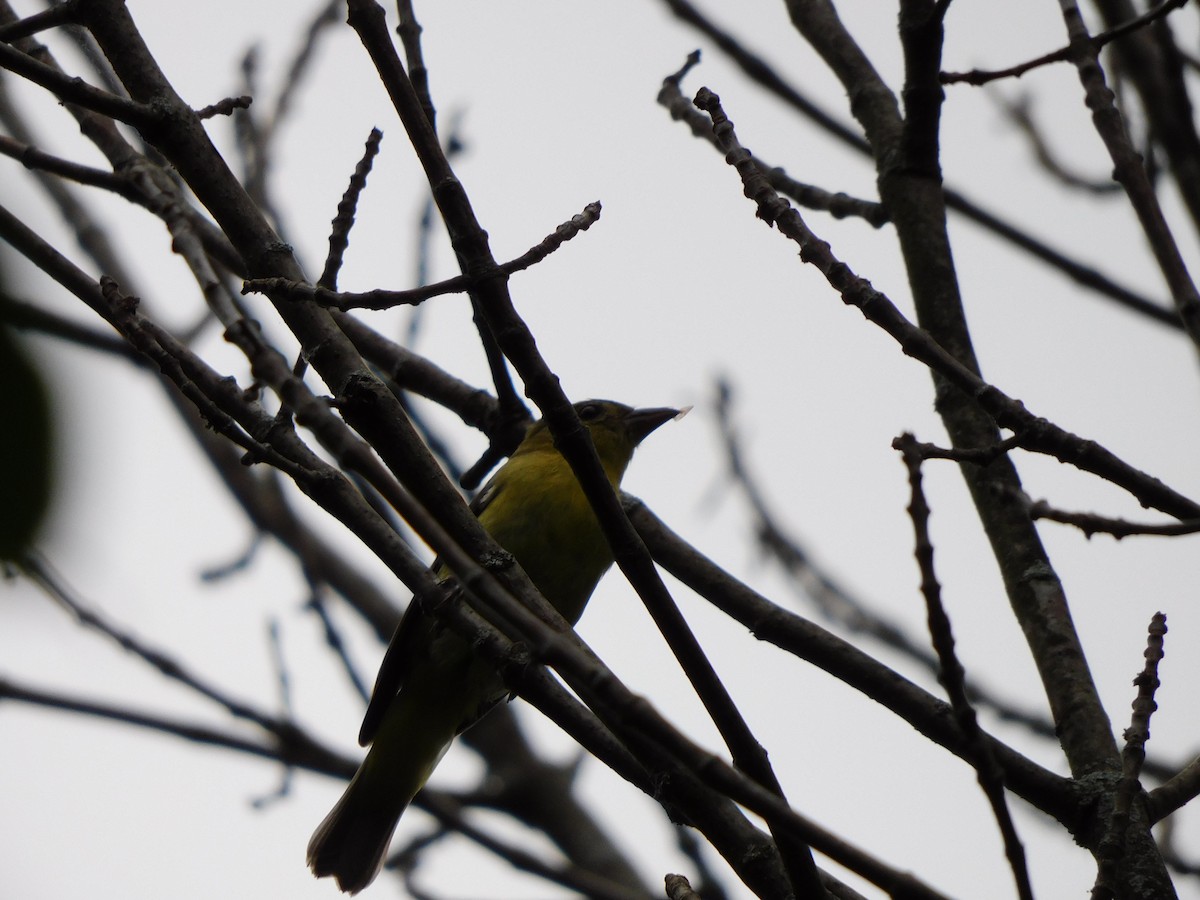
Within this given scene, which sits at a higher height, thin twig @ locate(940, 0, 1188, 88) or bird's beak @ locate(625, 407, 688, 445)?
bird's beak @ locate(625, 407, 688, 445)

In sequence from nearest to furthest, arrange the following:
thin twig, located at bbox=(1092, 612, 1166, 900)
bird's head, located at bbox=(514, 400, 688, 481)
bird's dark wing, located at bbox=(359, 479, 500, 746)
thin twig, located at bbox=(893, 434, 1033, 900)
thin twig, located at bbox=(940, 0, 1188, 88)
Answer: thin twig, located at bbox=(893, 434, 1033, 900)
thin twig, located at bbox=(1092, 612, 1166, 900)
thin twig, located at bbox=(940, 0, 1188, 88)
bird's dark wing, located at bbox=(359, 479, 500, 746)
bird's head, located at bbox=(514, 400, 688, 481)

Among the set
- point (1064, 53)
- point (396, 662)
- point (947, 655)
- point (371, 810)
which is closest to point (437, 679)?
point (396, 662)

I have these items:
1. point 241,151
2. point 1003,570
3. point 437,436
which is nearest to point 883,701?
point 1003,570

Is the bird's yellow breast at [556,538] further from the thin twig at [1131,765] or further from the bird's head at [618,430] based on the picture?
the thin twig at [1131,765]

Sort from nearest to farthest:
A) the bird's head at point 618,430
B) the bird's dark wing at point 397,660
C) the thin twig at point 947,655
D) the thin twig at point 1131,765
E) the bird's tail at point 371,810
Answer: the thin twig at point 947,655
the thin twig at point 1131,765
the bird's dark wing at point 397,660
the bird's tail at point 371,810
the bird's head at point 618,430

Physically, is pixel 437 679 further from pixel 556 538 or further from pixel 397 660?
pixel 556 538

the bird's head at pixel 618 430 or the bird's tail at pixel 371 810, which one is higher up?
the bird's head at pixel 618 430

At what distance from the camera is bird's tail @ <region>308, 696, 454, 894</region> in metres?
5.59

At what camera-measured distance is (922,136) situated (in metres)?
3.71

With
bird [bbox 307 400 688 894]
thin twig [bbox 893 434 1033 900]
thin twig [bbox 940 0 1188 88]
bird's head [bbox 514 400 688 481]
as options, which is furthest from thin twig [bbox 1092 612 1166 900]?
bird's head [bbox 514 400 688 481]

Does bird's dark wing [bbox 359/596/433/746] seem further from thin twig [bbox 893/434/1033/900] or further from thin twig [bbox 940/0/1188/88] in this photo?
thin twig [bbox 893/434/1033/900]

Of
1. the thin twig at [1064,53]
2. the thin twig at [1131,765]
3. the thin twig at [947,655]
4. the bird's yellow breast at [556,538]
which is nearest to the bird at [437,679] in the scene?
the bird's yellow breast at [556,538]

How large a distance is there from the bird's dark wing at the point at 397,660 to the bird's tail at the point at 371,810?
19 cm

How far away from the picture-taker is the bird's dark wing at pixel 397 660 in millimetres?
5180
